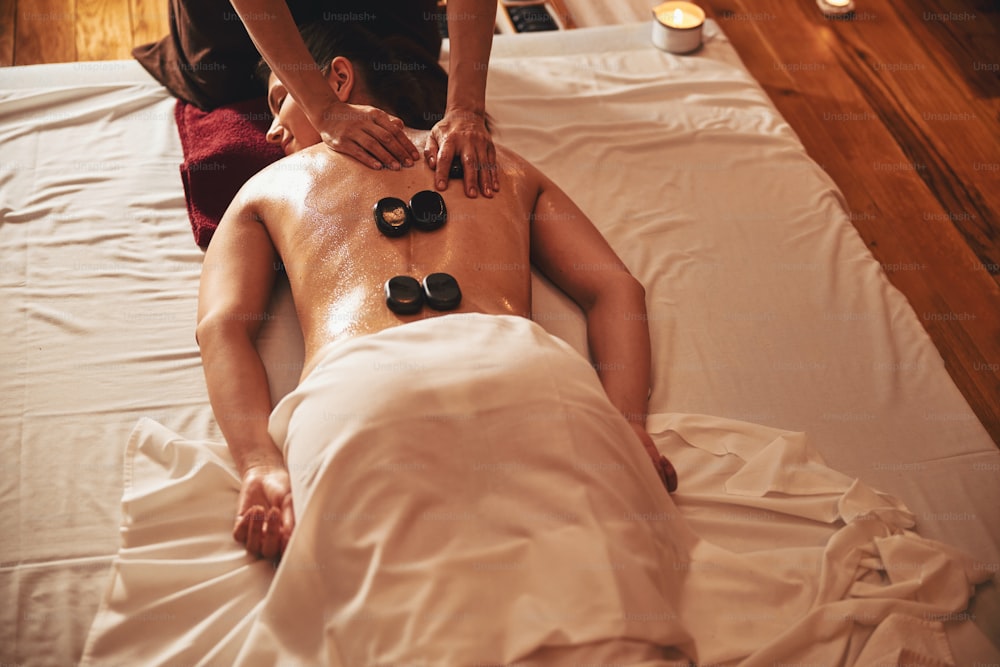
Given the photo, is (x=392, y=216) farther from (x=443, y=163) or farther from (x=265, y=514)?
(x=265, y=514)

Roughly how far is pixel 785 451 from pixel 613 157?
0.86 metres

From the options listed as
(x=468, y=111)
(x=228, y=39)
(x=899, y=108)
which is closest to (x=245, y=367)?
(x=468, y=111)

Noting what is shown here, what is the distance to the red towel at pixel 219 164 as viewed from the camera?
1814 mm

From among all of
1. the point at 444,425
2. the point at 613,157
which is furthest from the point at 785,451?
the point at 613,157

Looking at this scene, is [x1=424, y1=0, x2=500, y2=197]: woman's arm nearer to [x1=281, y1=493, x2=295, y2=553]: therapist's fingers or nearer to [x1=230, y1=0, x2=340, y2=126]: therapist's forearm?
[x1=230, y1=0, x2=340, y2=126]: therapist's forearm

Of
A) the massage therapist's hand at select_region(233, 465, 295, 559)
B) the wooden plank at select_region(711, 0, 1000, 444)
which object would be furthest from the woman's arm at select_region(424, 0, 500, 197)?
the wooden plank at select_region(711, 0, 1000, 444)

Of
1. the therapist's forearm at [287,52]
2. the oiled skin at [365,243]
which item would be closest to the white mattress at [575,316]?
the oiled skin at [365,243]

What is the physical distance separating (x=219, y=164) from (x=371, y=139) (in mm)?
433

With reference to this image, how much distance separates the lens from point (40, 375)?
1.53 metres

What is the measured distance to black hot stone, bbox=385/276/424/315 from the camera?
1345mm

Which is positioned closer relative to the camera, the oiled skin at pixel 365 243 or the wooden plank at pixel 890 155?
the oiled skin at pixel 365 243

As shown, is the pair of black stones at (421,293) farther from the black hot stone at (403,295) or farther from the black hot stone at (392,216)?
the black hot stone at (392,216)

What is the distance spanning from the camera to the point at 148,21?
296 centimetres

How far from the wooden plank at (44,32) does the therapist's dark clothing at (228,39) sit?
931 millimetres
